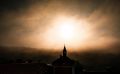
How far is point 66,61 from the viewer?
6519cm

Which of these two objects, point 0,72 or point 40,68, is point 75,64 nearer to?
point 40,68

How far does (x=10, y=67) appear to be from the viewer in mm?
67938

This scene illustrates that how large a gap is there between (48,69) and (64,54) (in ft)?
19.4

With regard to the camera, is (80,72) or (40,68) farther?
(80,72)

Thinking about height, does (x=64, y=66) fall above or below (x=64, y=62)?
below

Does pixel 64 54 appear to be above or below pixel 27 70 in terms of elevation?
above

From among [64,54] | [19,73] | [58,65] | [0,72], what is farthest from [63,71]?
[0,72]

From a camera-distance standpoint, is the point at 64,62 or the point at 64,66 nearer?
the point at 64,66

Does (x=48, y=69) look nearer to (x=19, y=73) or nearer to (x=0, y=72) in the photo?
(x=19, y=73)

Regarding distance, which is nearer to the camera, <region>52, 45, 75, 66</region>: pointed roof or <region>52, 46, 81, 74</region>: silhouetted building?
<region>52, 46, 81, 74</region>: silhouetted building

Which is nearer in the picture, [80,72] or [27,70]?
[27,70]

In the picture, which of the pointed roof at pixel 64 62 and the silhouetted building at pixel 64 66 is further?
the pointed roof at pixel 64 62

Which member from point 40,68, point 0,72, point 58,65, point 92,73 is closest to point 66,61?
point 58,65

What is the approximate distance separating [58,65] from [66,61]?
2.18 metres
